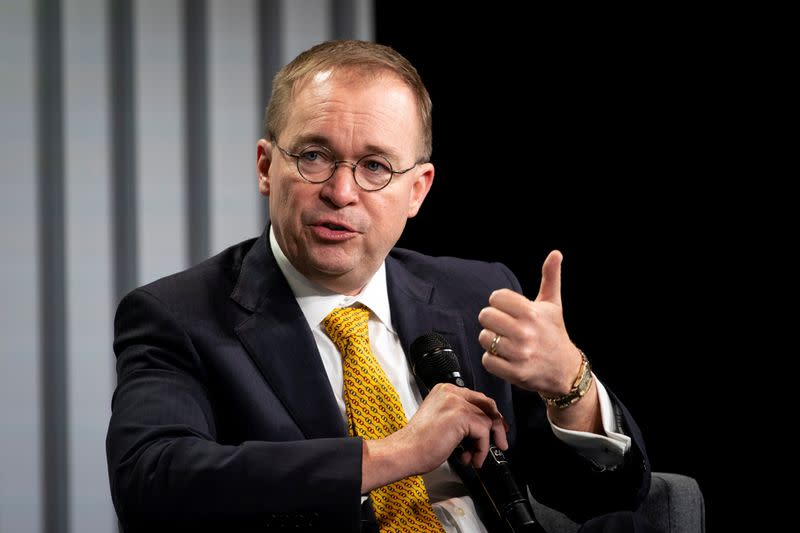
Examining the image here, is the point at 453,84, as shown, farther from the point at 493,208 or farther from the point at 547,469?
the point at 547,469

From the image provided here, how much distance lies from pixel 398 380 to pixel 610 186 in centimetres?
116

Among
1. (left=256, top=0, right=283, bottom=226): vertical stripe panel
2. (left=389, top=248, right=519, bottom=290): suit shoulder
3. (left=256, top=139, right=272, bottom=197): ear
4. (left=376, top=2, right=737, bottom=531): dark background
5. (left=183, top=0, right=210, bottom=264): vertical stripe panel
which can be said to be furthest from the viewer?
(left=256, top=0, right=283, bottom=226): vertical stripe panel

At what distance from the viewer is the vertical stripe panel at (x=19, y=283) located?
2887 mm

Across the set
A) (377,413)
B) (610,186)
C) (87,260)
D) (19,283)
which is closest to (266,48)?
(87,260)

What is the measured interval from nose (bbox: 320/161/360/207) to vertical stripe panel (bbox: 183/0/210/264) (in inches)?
57.6

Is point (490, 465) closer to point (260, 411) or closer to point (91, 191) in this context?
point (260, 411)

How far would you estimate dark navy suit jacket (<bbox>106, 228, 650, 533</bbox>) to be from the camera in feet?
4.97

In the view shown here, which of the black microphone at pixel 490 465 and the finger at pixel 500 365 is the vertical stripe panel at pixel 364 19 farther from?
the finger at pixel 500 365

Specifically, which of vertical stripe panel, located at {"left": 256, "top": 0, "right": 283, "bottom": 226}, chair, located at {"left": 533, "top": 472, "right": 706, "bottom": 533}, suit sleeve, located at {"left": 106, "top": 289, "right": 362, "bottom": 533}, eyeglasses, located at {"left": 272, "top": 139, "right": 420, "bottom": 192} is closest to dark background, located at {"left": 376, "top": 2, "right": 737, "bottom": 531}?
vertical stripe panel, located at {"left": 256, "top": 0, "right": 283, "bottom": 226}

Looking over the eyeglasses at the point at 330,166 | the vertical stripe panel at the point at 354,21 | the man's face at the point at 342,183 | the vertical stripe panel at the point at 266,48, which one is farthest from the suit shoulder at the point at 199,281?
the vertical stripe panel at the point at 354,21

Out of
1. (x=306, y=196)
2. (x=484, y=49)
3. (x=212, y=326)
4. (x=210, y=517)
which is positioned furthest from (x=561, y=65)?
(x=210, y=517)

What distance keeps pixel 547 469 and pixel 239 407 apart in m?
0.65

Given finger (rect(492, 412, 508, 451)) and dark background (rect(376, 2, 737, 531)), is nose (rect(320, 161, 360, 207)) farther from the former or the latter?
dark background (rect(376, 2, 737, 531))

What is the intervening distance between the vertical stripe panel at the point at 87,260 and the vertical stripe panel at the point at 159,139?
0.11m
